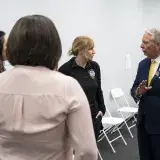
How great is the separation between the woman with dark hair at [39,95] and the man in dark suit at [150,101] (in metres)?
1.52

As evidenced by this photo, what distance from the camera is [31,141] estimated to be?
52.7 inches

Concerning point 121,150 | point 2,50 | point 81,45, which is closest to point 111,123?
point 121,150

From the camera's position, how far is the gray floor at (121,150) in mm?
4184

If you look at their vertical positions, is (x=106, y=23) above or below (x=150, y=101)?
above

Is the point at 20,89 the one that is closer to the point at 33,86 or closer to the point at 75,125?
the point at 33,86

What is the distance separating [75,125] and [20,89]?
0.25 meters

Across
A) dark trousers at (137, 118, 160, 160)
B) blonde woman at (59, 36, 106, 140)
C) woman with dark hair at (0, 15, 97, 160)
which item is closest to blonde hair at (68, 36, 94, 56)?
blonde woman at (59, 36, 106, 140)

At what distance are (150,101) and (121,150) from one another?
180 cm

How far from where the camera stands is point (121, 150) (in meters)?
4.45

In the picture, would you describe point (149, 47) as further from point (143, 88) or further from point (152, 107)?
point (152, 107)

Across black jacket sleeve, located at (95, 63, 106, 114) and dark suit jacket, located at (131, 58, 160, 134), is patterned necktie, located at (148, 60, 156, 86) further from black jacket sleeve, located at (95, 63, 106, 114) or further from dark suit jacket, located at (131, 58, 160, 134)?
black jacket sleeve, located at (95, 63, 106, 114)

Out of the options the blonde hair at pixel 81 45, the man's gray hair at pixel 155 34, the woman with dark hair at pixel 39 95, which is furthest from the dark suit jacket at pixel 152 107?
the woman with dark hair at pixel 39 95

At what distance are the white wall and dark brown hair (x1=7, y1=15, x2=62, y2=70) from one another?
2172 mm

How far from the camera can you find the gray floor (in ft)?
13.7
